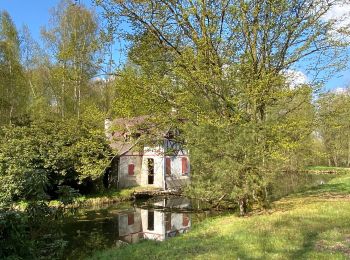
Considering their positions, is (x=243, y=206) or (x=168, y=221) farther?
(x=168, y=221)

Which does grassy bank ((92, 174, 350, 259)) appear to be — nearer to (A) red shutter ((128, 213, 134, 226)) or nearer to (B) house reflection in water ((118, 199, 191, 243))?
(B) house reflection in water ((118, 199, 191, 243))

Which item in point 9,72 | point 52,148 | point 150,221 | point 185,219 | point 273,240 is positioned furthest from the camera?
point 9,72

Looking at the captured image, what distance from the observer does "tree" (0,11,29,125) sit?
86.2 feet

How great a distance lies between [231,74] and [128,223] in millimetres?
9370

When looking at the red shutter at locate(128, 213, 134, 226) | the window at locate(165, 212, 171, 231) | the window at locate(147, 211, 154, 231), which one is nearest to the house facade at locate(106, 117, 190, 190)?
the window at locate(147, 211, 154, 231)

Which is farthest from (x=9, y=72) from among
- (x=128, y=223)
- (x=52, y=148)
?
(x=128, y=223)

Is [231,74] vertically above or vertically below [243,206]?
above

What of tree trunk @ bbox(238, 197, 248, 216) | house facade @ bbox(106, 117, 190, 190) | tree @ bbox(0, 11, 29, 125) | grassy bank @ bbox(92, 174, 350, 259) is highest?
tree @ bbox(0, 11, 29, 125)

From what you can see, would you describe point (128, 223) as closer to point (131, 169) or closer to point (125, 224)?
point (125, 224)

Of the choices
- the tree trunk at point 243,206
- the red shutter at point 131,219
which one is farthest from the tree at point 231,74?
the red shutter at point 131,219

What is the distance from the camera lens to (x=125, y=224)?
1755cm

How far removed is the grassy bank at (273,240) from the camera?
22.3 ft

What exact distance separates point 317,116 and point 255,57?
122 inches

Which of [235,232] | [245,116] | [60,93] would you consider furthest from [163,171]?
[235,232]
